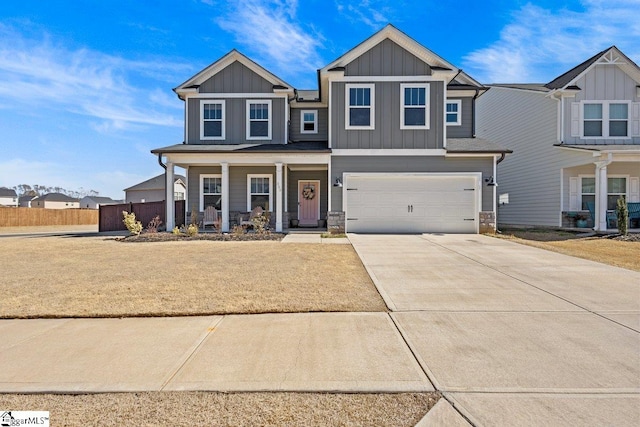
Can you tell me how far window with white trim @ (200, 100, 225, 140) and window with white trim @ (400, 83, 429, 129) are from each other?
7.78 metres

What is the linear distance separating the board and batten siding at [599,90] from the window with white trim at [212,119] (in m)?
15.4

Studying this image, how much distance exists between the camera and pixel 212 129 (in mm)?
15719

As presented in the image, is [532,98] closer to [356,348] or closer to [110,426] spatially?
[356,348]

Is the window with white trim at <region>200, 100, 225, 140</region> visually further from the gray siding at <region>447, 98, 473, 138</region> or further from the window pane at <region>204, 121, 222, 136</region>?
the gray siding at <region>447, 98, 473, 138</region>

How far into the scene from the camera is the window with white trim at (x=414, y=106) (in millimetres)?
14000

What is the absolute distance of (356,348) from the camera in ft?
11.5

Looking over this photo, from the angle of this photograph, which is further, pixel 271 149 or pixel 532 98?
pixel 532 98

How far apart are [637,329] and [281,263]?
5.85 meters

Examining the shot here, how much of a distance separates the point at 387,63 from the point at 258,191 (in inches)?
301

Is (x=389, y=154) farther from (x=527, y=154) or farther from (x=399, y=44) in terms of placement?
(x=527, y=154)

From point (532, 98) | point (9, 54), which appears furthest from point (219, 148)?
point (532, 98)

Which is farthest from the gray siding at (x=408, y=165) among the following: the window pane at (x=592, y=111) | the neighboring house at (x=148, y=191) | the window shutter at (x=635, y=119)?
the neighboring house at (x=148, y=191)

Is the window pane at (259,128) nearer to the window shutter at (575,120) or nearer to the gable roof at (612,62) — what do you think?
the gable roof at (612,62)

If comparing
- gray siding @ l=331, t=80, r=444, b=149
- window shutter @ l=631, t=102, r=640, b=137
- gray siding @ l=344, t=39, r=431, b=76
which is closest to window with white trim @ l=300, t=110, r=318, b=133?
gray siding @ l=331, t=80, r=444, b=149
